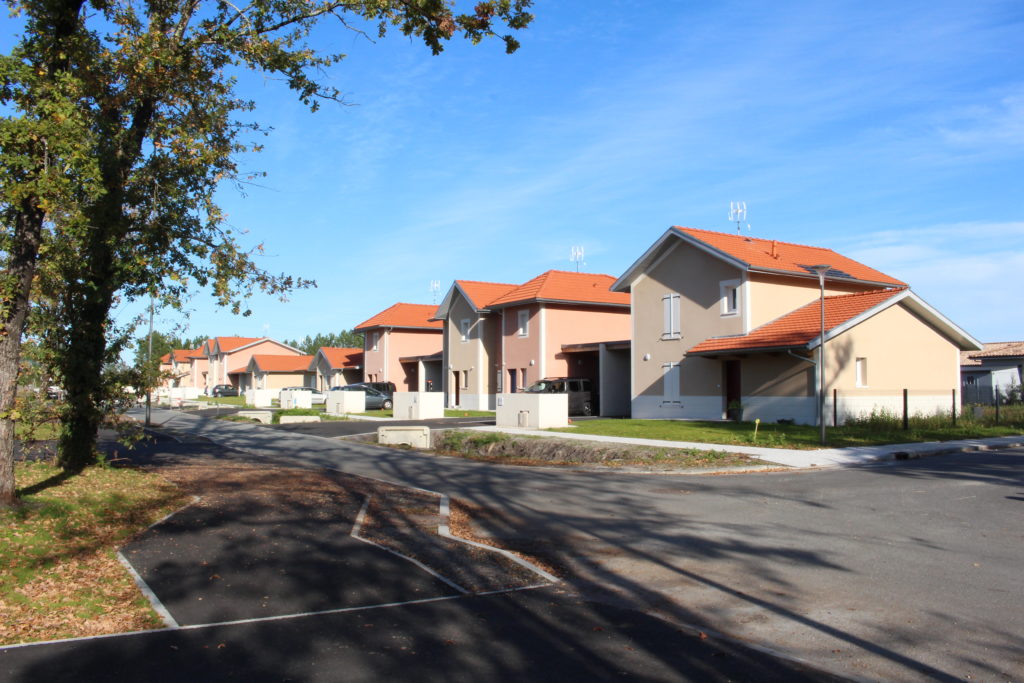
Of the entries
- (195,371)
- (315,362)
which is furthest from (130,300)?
(195,371)

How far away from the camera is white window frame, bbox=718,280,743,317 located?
96.3ft

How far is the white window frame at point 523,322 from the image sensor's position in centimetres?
4141

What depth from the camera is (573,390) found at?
3881cm

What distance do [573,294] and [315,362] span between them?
37.5 m

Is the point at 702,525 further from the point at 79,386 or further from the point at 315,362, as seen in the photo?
the point at 315,362

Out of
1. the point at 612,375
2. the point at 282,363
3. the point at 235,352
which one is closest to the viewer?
the point at 612,375

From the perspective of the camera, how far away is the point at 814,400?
2619 centimetres

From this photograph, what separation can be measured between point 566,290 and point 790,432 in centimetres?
1920

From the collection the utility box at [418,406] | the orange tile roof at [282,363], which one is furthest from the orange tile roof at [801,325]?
the orange tile roof at [282,363]

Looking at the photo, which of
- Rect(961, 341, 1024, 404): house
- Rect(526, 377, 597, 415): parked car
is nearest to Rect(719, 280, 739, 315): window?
Rect(526, 377, 597, 415): parked car

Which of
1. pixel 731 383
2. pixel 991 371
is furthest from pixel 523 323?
pixel 991 371

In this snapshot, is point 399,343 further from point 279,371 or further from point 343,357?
point 279,371

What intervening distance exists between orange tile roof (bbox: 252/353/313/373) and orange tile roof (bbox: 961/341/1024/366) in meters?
57.8

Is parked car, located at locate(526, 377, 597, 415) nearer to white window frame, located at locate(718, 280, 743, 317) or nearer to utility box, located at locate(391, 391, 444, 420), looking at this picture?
utility box, located at locate(391, 391, 444, 420)
